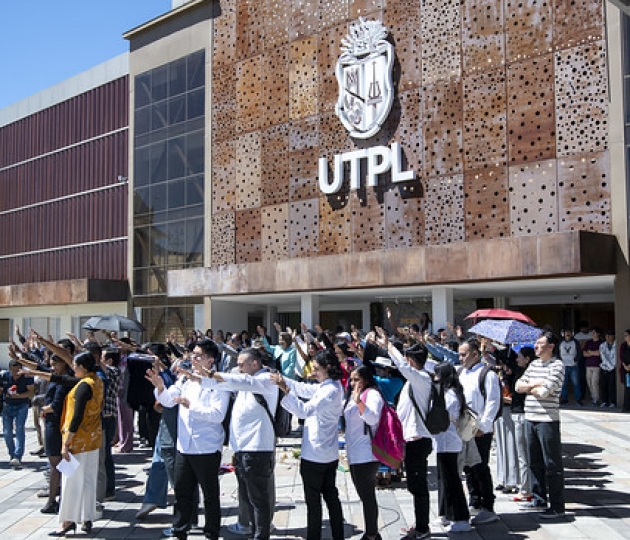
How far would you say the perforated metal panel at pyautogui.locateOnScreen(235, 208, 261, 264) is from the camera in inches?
984

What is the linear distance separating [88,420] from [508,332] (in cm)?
524

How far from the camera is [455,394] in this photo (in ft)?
25.2

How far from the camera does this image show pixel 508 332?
9641 mm

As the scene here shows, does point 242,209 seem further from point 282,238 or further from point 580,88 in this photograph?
point 580,88

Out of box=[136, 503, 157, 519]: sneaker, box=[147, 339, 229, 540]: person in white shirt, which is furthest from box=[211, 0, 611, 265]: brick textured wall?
box=[147, 339, 229, 540]: person in white shirt

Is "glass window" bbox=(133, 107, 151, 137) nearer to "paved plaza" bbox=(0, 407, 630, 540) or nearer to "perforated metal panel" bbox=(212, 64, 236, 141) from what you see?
"perforated metal panel" bbox=(212, 64, 236, 141)

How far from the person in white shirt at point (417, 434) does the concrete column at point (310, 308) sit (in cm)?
1635

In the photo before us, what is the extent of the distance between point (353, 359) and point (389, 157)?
12.1 m

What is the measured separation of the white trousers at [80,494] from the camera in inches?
299

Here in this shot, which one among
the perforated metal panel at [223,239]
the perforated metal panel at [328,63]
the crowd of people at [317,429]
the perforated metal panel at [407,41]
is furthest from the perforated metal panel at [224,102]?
the crowd of people at [317,429]

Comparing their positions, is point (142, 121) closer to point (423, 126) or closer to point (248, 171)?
point (248, 171)

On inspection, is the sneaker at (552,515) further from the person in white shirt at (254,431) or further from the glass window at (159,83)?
the glass window at (159,83)

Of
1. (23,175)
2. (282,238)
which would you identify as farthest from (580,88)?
(23,175)

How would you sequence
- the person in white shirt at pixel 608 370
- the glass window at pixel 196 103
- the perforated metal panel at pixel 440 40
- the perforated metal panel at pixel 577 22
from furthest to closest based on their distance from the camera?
the glass window at pixel 196 103 → the perforated metal panel at pixel 440 40 → the perforated metal panel at pixel 577 22 → the person in white shirt at pixel 608 370
